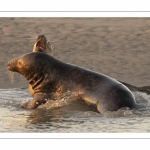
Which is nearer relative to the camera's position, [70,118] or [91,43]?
[70,118]

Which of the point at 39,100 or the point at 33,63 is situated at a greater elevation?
the point at 33,63

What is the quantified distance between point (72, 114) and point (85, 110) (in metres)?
0.23

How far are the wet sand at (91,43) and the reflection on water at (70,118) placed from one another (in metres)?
3.88

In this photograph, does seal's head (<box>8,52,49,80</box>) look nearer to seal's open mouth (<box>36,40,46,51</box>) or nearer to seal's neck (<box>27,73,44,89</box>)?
seal's neck (<box>27,73,44,89</box>)

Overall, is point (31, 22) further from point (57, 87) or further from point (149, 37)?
point (57, 87)

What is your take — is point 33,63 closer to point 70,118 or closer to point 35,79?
point 35,79

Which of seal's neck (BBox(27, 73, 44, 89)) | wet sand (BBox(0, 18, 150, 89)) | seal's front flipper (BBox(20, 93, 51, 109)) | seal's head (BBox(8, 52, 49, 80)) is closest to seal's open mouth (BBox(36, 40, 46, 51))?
seal's head (BBox(8, 52, 49, 80))

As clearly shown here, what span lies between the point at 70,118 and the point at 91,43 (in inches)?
307

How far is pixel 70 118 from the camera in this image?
9.58m

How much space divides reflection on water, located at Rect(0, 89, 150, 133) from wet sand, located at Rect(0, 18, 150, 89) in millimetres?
3884

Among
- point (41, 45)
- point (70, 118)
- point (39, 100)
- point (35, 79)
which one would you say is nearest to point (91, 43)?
point (41, 45)

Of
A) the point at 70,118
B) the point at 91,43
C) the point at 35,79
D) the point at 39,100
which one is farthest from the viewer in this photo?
the point at 91,43
